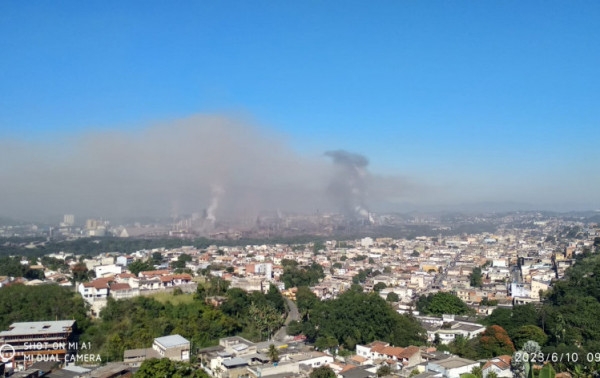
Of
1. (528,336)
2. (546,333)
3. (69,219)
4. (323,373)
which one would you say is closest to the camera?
(323,373)

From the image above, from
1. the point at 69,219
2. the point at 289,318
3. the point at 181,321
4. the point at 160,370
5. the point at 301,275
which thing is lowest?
the point at 289,318

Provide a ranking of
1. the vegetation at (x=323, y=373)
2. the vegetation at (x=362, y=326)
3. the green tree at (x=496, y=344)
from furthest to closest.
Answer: the vegetation at (x=362, y=326) < the green tree at (x=496, y=344) < the vegetation at (x=323, y=373)

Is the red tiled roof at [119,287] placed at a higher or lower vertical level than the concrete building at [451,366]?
higher

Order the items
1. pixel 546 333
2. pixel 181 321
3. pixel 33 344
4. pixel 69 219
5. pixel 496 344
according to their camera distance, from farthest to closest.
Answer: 1. pixel 69 219
2. pixel 181 321
3. pixel 546 333
4. pixel 33 344
5. pixel 496 344

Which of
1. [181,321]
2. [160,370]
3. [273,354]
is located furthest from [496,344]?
[181,321]

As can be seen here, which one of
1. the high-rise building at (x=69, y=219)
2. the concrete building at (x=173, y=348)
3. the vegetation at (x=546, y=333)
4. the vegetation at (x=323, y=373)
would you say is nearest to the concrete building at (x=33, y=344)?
the concrete building at (x=173, y=348)

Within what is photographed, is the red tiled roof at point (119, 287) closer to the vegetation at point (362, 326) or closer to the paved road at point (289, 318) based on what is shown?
the paved road at point (289, 318)

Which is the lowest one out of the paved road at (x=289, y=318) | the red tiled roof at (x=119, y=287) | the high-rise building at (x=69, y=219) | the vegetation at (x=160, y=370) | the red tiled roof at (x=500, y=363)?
the paved road at (x=289, y=318)

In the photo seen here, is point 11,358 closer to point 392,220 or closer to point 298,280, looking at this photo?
point 298,280

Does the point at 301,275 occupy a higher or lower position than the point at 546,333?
lower

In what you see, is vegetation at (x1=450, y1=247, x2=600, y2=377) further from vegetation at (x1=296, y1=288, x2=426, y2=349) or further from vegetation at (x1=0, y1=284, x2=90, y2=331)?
vegetation at (x1=0, y1=284, x2=90, y2=331)

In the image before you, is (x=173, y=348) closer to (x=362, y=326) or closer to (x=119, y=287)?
(x=362, y=326)

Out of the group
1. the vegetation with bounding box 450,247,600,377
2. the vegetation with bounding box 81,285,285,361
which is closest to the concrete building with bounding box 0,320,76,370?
the vegetation with bounding box 81,285,285,361
